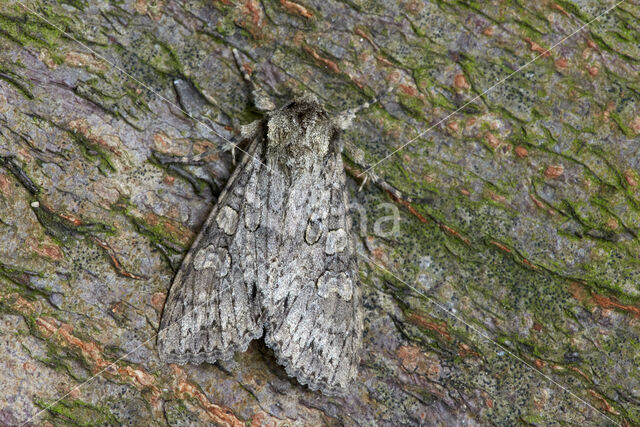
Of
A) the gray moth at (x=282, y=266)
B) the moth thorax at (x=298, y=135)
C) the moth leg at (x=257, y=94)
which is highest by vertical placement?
the moth leg at (x=257, y=94)

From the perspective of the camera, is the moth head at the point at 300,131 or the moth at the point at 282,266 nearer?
the moth at the point at 282,266

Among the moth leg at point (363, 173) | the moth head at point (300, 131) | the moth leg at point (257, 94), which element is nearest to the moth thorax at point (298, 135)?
the moth head at point (300, 131)

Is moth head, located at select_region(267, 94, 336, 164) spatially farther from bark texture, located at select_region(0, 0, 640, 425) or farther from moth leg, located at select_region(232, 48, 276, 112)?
bark texture, located at select_region(0, 0, 640, 425)

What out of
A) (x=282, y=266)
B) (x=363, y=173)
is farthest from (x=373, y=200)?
(x=282, y=266)

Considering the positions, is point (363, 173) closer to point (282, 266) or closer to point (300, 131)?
point (300, 131)

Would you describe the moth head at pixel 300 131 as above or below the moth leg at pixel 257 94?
below

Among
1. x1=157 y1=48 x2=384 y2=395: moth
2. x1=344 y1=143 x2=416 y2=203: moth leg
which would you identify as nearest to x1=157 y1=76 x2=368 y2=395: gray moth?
x1=157 y1=48 x2=384 y2=395: moth

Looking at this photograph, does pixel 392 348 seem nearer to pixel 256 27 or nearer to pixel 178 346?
pixel 178 346

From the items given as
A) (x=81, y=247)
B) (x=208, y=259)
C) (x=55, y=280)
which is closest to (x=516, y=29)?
(x=208, y=259)

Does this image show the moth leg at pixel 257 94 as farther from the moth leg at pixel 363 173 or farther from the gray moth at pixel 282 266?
the moth leg at pixel 363 173
